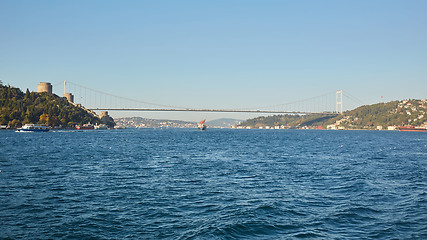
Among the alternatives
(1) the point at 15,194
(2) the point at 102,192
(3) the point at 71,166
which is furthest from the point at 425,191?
(3) the point at 71,166

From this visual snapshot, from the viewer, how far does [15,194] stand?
56.0ft

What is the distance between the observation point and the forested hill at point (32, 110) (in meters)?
149

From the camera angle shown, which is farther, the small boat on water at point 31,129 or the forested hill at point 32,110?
the forested hill at point 32,110

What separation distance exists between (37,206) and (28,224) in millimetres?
2838

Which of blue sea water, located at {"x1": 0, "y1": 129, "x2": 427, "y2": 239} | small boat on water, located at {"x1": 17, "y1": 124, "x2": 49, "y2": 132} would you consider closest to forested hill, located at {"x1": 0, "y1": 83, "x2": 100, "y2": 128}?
small boat on water, located at {"x1": 17, "y1": 124, "x2": 49, "y2": 132}

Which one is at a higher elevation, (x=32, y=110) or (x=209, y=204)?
(x=32, y=110)

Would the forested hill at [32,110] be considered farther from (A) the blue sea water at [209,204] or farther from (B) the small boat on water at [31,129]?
(A) the blue sea water at [209,204]

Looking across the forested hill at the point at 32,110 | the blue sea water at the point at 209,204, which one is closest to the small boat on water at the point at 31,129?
the forested hill at the point at 32,110

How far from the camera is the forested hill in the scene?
149 m

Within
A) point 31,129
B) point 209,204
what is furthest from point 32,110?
point 209,204

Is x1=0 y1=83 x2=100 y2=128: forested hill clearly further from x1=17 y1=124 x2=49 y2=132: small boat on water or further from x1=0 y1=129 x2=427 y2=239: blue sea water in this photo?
x1=0 y1=129 x2=427 y2=239: blue sea water

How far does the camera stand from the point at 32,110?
15738 cm

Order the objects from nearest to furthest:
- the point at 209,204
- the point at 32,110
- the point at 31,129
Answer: the point at 209,204, the point at 31,129, the point at 32,110

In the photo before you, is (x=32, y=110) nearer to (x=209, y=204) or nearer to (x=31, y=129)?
(x=31, y=129)
